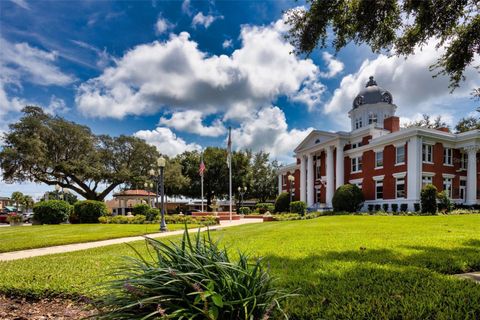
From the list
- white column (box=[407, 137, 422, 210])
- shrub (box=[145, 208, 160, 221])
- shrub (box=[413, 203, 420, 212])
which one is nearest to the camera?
shrub (box=[145, 208, 160, 221])

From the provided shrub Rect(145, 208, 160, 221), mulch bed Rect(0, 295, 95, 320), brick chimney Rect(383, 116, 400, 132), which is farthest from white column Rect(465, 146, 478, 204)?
mulch bed Rect(0, 295, 95, 320)

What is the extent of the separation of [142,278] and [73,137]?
130 ft

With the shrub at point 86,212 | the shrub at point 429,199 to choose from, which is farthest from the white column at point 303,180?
the shrub at point 86,212

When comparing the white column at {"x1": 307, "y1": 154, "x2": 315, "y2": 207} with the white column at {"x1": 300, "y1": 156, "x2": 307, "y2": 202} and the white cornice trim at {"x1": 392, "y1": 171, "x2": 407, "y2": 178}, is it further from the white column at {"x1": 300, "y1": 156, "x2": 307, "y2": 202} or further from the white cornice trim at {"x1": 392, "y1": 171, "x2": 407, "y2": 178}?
the white cornice trim at {"x1": 392, "y1": 171, "x2": 407, "y2": 178}

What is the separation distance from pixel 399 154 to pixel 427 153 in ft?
7.10

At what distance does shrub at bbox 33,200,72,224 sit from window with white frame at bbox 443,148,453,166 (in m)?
32.6

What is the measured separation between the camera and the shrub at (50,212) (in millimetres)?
23109

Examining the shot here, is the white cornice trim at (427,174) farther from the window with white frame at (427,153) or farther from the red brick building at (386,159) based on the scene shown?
the window with white frame at (427,153)

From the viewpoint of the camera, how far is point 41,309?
13.0 ft

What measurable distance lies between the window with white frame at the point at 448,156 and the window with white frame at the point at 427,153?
76.1 inches

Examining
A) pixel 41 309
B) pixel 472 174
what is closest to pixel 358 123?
pixel 472 174

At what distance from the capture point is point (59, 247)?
10086mm

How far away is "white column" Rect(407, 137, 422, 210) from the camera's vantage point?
25391mm

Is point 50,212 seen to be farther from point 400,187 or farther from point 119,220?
point 400,187
